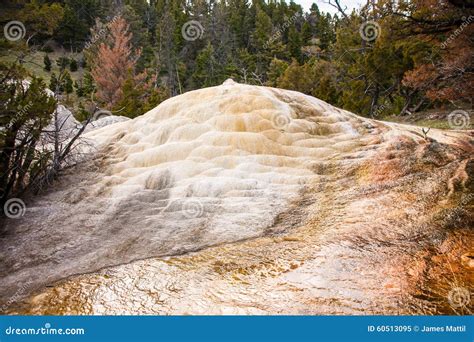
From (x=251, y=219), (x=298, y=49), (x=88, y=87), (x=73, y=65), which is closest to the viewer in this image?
(x=251, y=219)

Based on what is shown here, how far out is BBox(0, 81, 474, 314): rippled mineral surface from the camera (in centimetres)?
523

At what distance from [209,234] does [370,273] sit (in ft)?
9.58

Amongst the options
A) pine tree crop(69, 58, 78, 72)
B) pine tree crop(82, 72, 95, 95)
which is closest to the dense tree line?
pine tree crop(82, 72, 95, 95)

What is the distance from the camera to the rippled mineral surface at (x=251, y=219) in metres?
5.23

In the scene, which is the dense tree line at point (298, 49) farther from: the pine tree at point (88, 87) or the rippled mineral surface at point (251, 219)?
the rippled mineral surface at point (251, 219)

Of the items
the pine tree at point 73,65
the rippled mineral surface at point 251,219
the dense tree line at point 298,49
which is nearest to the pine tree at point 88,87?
the dense tree line at point 298,49

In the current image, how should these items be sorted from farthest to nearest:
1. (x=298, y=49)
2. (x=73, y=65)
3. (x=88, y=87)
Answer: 1. (x=298, y=49)
2. (x=73, y=65)
3. (x=88, y=87)

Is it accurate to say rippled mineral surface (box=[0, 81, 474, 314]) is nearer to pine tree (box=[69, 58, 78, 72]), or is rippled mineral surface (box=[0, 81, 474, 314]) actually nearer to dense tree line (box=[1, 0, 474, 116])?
dense tree line (box=[1, 0, 474, 116])

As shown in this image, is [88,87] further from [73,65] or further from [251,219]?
[251,219]

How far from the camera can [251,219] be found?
738 centimetres

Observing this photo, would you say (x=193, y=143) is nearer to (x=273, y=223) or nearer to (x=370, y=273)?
(x=273, y=223)

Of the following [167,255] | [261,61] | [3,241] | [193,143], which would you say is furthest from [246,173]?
[261,61]

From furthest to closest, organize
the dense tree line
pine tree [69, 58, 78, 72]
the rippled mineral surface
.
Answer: pine tree [69, 58, 78, 72] → the dense tree line → the rippled mineral surface

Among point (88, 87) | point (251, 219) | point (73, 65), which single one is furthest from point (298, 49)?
point (251, 219)
